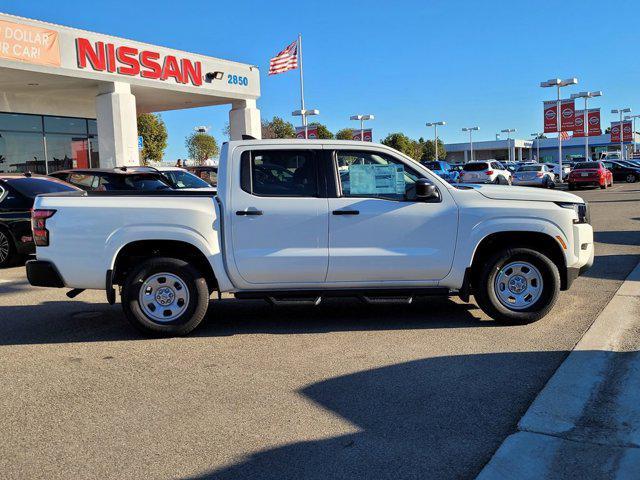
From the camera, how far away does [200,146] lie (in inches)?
2552

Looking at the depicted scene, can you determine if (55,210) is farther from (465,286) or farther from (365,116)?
(365,116)

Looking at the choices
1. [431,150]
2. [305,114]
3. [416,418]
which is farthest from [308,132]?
[431,150]

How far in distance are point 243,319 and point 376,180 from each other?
2166 mm

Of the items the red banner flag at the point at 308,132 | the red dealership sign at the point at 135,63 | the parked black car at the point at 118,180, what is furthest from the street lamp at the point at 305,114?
the parked black car at the point at 118,180

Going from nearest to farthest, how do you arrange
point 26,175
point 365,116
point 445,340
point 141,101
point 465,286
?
point 445,340 < point 465,286 < point 26,175 < point 141,101 < point 365,116

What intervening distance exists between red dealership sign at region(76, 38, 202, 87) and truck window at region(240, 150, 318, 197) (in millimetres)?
16760

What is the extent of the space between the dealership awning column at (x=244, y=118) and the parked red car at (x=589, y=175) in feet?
56.5

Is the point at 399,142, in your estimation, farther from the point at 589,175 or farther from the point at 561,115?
the point at 589,175

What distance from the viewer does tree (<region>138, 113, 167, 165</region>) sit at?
158ft

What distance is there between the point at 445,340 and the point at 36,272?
401cm

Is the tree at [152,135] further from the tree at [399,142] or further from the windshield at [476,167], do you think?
the tree at [399,142]

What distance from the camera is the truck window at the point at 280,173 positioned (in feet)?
20.5

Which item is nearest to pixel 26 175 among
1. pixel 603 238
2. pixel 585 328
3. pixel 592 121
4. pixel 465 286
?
pixel 465 286

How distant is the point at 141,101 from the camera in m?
27.0
